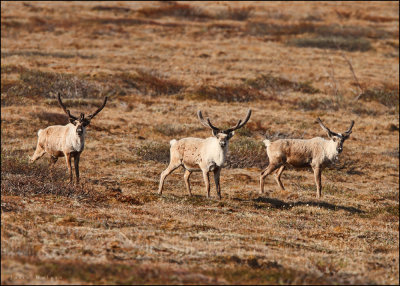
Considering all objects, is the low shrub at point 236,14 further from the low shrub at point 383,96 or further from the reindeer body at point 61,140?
the reindeer body at point 61,140

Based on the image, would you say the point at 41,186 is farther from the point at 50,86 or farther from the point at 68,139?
the point at 50,86

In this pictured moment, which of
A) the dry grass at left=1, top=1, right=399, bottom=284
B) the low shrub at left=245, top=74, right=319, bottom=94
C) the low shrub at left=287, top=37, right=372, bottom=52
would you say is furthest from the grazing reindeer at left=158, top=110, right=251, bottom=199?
the low shrub at left=287, top=37, right=372, bottom=52

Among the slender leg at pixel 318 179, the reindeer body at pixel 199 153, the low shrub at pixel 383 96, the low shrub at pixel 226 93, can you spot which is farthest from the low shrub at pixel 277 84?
the reindeer body at pixel 199 153

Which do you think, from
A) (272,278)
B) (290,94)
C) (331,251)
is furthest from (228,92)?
(272,278)

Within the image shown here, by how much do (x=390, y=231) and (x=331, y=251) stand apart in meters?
3.56

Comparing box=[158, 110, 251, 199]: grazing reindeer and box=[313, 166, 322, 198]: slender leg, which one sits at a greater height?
box=[158, 110, 251, 199]: grazing reindeer

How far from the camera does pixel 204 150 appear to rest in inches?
584

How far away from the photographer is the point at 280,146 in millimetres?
17250

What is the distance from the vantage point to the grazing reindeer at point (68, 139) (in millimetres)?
15023

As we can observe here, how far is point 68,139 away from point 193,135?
30.7 ft

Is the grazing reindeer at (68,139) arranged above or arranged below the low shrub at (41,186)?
above

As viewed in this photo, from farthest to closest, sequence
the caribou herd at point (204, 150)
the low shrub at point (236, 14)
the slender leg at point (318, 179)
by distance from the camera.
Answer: the low shrub at point (236, 14)
the slender leg at point (318, 179)
the caribou herd at point (204, 150)

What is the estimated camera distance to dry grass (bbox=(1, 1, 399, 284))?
8.56m

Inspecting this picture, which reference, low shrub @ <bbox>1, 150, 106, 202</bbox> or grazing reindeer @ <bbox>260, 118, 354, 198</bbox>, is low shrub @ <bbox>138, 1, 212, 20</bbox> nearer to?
grazing reindeer @ <bbox>260, 118, 354, 198</bbox>
